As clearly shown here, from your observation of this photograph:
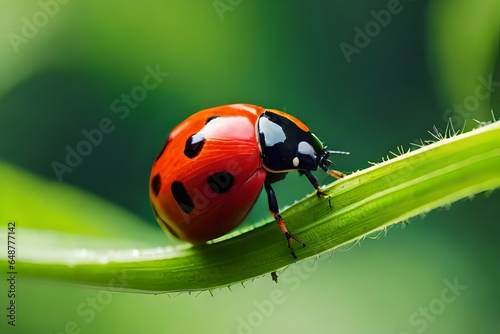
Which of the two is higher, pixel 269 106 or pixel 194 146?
pixel 194 146

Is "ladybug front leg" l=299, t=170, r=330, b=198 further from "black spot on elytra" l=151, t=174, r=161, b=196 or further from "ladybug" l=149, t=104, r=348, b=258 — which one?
"black spot on elytra" l=151, t=174, r=161, b=196

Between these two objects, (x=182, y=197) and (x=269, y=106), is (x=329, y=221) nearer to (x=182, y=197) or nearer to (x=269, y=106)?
(x=182, y=197)

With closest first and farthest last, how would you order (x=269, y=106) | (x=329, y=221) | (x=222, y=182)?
1. (x=329, y=221)
2. (x=222, y=182)
3. (x=269, y=106)

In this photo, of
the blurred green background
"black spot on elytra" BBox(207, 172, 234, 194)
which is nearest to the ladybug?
"black spot on elytra" BBox(207, 172, 234, 194)

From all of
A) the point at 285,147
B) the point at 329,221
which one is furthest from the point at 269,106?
the point at 329,221

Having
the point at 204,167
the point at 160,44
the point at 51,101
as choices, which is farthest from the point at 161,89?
the point at 204,167

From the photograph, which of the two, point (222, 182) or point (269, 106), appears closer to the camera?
point (222, 182)

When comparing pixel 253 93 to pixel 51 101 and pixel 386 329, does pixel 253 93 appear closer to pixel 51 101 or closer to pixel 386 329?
pixel 51 101

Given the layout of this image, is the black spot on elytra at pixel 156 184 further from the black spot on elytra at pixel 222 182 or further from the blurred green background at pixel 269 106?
the blurred green background at pixel 269 106
